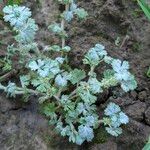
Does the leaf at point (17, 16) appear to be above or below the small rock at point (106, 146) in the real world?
above

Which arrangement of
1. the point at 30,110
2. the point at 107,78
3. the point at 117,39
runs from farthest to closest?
the point at 117,39 < the point at 30,110 < the point at 107,78

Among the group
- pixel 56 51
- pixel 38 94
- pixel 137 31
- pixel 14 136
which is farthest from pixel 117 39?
pixel 14 136

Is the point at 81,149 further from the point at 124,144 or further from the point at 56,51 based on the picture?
the point at 56,51

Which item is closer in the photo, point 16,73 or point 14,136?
point 14,136

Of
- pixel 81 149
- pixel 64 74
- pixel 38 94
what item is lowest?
pixel 81 149

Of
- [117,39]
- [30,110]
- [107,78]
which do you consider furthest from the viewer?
[117,39]

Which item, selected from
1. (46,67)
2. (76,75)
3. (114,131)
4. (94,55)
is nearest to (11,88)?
(46,67)

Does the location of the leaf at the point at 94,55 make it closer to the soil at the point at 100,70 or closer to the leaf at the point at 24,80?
the soil at the point at 100,70

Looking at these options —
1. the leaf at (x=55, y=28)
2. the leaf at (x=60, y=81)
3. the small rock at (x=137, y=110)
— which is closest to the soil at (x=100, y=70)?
the small rock at (x=137, y=110)
